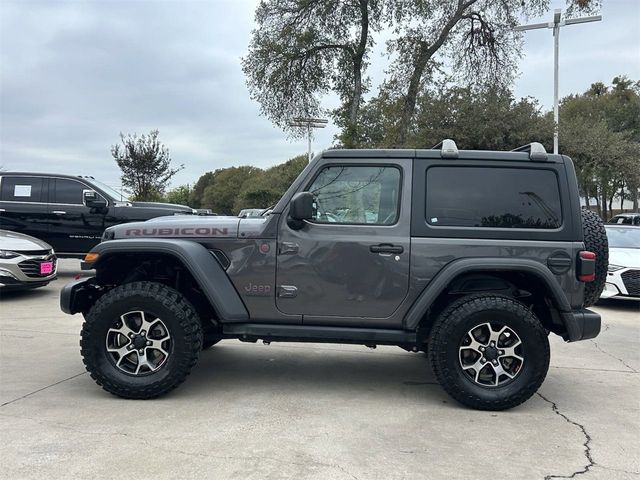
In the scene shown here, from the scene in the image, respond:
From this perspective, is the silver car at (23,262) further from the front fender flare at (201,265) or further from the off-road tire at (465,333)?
the off-road tire at (465,333)

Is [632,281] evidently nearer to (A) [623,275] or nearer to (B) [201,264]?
(A) [623,275]

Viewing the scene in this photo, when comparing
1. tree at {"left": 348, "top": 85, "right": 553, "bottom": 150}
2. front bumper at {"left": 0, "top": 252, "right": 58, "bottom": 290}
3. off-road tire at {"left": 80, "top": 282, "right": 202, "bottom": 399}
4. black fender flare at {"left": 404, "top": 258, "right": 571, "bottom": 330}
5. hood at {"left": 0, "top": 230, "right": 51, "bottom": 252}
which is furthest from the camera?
tree at {"left": 348, "top": 85, "right": 553, "bottom": 150}

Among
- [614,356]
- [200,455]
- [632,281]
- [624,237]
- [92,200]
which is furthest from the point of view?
[92,200]

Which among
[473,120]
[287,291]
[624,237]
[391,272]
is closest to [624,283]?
[624,237]

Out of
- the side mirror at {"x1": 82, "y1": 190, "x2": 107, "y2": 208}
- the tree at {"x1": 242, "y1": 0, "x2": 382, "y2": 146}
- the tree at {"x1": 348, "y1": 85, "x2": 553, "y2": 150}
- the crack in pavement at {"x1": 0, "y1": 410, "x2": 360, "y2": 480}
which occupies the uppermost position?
the tree at {"x1": 242, "y1": 0, "x2": 382, "y2": 146}

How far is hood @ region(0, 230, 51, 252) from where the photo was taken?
8508mm

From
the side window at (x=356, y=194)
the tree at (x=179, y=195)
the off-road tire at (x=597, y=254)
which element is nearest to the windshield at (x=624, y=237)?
the off-road tire at (x=597, y=254)

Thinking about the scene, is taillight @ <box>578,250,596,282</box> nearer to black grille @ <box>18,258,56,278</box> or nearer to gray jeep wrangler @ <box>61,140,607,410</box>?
gray jeep wrangler @ <box>61,140,607,410</box>

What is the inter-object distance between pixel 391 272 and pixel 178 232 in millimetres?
1789

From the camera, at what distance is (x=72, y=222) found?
420 inches

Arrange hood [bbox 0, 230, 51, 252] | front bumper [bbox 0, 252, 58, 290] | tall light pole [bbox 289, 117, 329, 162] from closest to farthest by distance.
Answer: front bumper [bbox 0, 252, 58, 290]
hood [bbox 0, 230, 51, 252]
tall light pole [bbox 289, 117, 329, 162]

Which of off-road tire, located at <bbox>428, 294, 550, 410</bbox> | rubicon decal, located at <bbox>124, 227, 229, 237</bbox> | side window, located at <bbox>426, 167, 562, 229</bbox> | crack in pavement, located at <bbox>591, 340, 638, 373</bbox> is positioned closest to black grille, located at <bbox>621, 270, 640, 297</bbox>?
crack in pavement, located at <bbox>591, 340, 638, 373</bbox>

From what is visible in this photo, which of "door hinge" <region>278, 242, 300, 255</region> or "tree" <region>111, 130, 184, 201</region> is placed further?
"tree" <region>111, 130, 184, 201</region>

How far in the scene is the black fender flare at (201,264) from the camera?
4.21 metres
